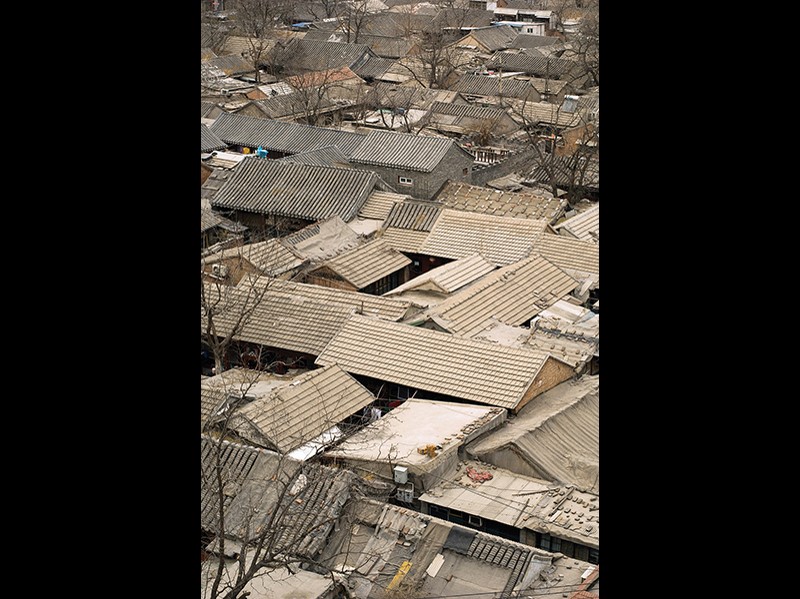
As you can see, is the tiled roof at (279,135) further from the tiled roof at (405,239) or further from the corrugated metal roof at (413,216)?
the tiled roof at (405,239)

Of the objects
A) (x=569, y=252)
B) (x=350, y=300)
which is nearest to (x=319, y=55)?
(x=569, y=252)

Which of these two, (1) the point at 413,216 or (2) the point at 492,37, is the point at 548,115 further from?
(2) the point at 492,37

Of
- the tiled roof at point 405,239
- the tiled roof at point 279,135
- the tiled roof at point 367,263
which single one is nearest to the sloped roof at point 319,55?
the tiled roof at point 279,135

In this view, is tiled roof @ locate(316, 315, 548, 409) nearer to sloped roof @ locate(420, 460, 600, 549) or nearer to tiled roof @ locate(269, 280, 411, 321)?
tiled roof @ locate(269, 280, 411, 321)
